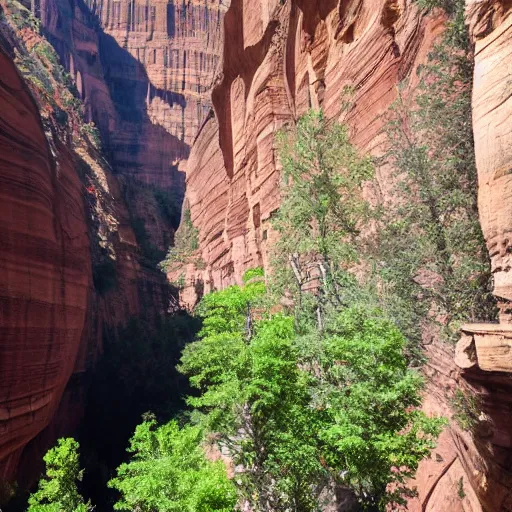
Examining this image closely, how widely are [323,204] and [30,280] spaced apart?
44.5ft

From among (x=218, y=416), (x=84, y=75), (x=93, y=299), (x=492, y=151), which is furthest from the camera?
(x=84, y=75)

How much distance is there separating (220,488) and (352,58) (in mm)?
17387

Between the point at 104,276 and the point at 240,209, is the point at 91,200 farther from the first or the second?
the point at 240,209

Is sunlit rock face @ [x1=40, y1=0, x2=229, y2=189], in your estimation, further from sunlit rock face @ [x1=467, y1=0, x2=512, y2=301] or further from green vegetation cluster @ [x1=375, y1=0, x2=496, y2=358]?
sunlit rock face @ [x1=467, y1=0, x2=512, y2=301]

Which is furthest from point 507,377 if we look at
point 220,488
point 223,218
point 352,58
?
point 223,218

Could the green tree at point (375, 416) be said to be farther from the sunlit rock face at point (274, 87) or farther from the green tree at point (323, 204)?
the sunlit rock face at point (274, 87)

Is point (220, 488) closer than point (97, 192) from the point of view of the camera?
Yes

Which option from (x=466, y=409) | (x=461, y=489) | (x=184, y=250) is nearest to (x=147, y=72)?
(x=184, y=250)

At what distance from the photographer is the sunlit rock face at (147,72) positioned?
198ft

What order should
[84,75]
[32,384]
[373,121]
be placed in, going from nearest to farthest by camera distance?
[373,121]
[32,384]
[84,75]

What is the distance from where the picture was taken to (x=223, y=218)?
115 ft

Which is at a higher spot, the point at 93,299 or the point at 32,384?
the point at 93,299

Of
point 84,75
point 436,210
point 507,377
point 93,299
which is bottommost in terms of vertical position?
point 507,377

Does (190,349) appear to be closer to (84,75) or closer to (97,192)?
(97,192)
